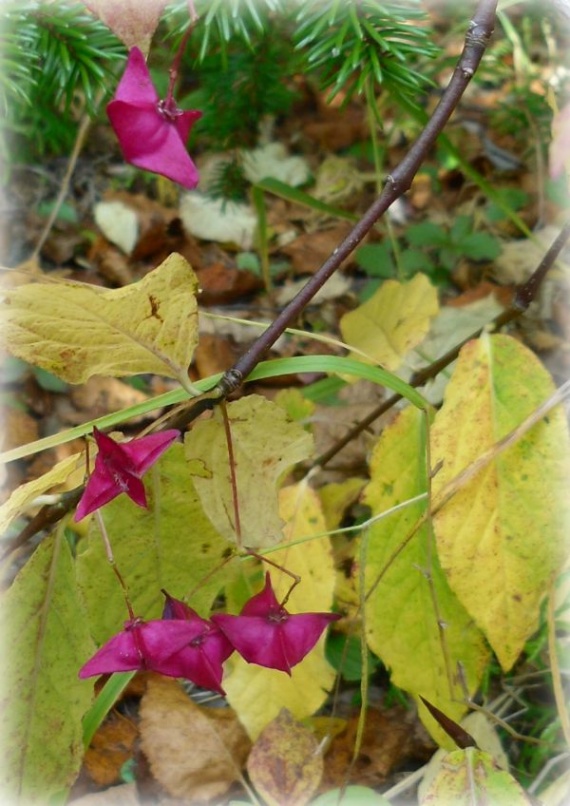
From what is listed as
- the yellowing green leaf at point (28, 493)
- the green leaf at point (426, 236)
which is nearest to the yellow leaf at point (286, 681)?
the yellowing green leaf at point (28, 493)

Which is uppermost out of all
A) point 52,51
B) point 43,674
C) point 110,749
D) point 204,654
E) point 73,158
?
point 52,51

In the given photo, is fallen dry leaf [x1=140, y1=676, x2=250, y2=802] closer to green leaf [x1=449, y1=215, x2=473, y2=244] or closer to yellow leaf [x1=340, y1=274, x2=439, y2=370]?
yellow leaf [x1=340, y1=274, x2=439, y2=370]

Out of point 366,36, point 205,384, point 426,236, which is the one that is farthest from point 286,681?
point 426,236

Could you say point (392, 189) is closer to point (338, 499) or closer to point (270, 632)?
point (270, 632)

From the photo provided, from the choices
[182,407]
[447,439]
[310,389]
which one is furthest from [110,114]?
[310,389]

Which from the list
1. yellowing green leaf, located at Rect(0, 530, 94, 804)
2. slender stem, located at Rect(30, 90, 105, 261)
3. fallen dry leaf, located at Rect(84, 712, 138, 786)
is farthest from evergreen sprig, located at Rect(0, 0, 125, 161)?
fallen dry leaf, located at Rect(84, 712, 138, 786)

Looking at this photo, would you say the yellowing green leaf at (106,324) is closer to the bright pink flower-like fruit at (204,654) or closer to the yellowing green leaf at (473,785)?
the bright pink flower-like fruit at (204,654)
